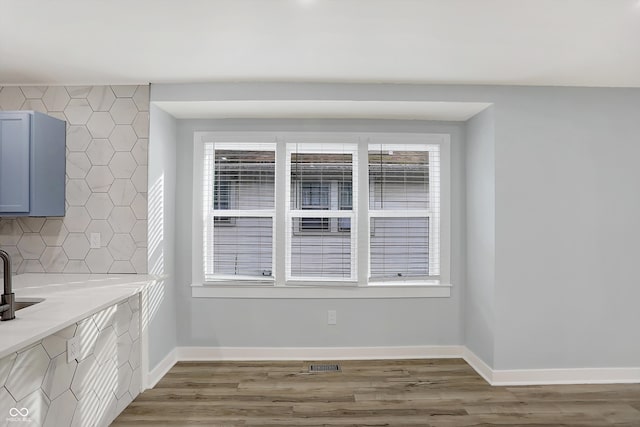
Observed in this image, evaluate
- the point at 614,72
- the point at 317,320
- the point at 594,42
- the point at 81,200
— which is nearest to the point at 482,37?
the point at 594,42

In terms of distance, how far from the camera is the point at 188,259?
3.66 meters

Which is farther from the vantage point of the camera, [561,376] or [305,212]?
[305,212]

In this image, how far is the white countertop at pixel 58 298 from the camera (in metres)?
1.62

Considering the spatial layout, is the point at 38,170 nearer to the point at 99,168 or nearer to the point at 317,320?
the point at 99,168

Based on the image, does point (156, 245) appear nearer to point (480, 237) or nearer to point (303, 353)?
point (303, 353)

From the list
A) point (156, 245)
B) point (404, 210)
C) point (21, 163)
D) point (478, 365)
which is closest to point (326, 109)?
point (404, 210)

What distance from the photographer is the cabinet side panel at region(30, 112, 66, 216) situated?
2.78 meters

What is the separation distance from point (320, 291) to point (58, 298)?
2113 mm

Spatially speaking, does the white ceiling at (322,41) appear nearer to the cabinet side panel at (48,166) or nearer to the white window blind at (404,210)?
the cabinet side panel at (48,166)

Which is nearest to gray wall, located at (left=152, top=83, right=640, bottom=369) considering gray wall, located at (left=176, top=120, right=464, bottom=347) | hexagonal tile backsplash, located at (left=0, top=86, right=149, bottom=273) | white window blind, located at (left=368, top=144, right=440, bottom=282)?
hexagonal tile backsplash, located at (left=0, top=86, right=149, bottom=273)

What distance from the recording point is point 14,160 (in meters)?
2.72

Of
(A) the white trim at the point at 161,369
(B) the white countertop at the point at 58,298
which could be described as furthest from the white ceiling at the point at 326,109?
(A) the white trim at the point at 161,369

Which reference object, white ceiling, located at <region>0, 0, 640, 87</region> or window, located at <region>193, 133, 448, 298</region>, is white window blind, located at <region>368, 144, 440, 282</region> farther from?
white ceiling, located at <region>0, 0, 640, 87</region>

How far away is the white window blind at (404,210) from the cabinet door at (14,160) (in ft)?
9.14
